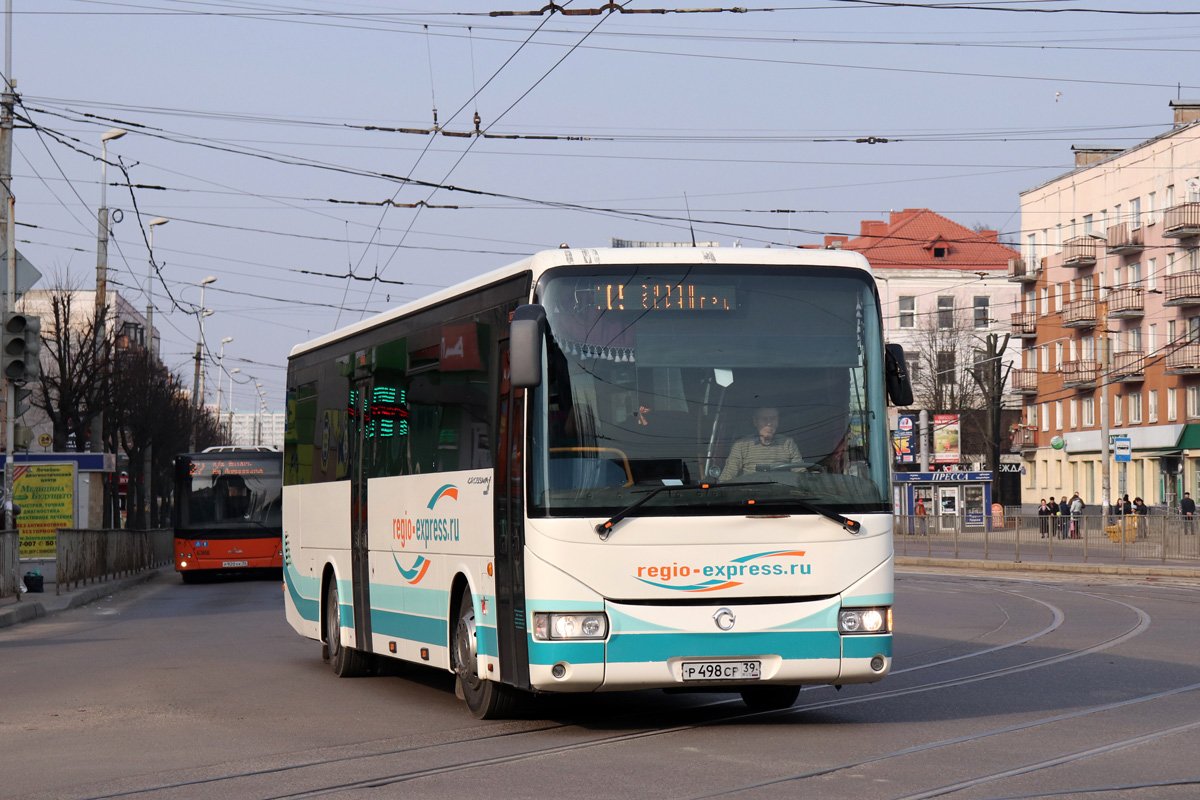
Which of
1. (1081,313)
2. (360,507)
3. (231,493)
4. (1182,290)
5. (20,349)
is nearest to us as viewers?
(360,507)

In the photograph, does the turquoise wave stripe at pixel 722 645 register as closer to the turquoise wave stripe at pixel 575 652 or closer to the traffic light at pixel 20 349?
the turquoise wave stripe at pixel 575 652

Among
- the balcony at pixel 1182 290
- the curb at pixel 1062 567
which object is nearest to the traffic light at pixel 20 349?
the curb at pixel 1062 567

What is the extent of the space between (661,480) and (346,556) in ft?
17.0

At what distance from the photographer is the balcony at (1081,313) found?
7338 cm

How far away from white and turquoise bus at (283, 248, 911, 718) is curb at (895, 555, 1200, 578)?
2662 cm

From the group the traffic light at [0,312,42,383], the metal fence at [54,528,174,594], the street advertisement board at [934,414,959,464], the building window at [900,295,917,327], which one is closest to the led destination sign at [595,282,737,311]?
the traffic light at [0,312,42,383]

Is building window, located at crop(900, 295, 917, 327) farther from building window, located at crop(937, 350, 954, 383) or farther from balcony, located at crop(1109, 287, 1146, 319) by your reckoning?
balcony, located at crop(1109, 287, 1146, 319)

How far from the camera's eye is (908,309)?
320 feet

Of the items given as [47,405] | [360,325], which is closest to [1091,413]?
[47,405]

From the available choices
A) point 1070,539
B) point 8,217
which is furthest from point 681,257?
point 1070,539

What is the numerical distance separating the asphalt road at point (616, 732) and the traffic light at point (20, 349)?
6546 mm

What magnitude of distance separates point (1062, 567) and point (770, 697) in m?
28.4

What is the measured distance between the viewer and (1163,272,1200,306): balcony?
64.5 meters

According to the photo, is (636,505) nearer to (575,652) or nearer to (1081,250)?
(575,652)
